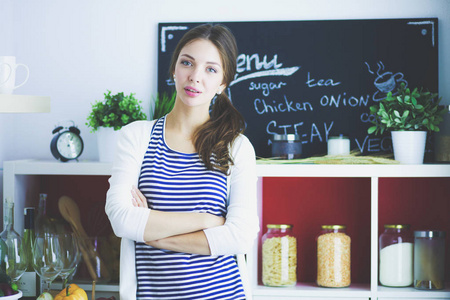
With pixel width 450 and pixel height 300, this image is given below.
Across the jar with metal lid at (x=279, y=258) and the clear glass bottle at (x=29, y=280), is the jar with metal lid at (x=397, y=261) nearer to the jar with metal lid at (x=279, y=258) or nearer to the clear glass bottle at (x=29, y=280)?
the jar with metal lid at (x=279, y=258)

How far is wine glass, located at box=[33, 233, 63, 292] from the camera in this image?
5.92 ft

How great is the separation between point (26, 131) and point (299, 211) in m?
1.29

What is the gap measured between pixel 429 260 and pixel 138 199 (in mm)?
1230

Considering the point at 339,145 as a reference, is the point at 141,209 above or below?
below

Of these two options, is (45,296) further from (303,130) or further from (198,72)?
(303,130)

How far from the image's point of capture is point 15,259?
1.88m

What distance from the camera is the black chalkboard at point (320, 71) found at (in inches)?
92.4

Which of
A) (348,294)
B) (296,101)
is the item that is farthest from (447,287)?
(296,101)

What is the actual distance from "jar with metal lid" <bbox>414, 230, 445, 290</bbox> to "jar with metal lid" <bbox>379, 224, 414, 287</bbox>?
0.9 inches

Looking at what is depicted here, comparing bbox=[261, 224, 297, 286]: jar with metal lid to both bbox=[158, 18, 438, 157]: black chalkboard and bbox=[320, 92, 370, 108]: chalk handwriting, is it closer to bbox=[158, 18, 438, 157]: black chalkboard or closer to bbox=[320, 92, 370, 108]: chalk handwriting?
bbox=[158, 18, 438, 157]: black chalkboard

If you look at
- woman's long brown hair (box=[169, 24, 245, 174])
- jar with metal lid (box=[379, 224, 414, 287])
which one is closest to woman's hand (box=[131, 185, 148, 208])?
woman's long brown hair (box=[169, 24, 245, 174])

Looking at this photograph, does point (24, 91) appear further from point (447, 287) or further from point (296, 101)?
point (447, 287)

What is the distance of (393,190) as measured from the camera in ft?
7.88

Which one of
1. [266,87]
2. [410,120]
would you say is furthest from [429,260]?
[266,87]
